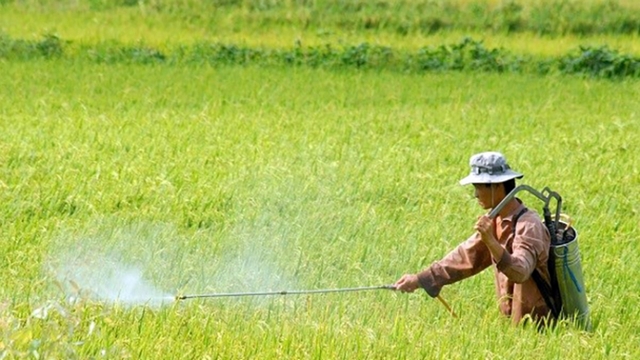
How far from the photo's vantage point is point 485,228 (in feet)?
16.4

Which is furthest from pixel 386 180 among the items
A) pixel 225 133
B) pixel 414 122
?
pixel 414 122

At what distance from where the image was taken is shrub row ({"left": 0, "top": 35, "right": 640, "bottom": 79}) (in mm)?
15375

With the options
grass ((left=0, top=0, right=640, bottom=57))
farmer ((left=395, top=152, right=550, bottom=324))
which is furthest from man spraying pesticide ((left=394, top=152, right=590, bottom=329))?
grass ((left=0, top=0, right=640, bottom=57))

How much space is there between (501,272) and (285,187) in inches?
121

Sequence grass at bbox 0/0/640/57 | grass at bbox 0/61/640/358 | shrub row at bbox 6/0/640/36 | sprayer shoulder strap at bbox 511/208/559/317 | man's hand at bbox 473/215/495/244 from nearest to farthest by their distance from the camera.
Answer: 1. grass at bbox 0/61/640/358
2. man's hand at bbox 473/215/495/244
3. sprayer shoulder strap at bbox 511/208/559/317
4. grass at bbox 0/0/640/57
5. shrub row at bbox 6/0/640/36

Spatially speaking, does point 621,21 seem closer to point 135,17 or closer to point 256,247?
point 135,17

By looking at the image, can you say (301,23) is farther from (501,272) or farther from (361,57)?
(501,272)

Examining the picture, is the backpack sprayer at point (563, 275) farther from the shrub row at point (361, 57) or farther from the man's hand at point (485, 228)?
the shrub row at point (361, 57)

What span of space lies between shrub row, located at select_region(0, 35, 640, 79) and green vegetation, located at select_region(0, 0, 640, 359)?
0.03m

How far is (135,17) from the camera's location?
61.3 ft

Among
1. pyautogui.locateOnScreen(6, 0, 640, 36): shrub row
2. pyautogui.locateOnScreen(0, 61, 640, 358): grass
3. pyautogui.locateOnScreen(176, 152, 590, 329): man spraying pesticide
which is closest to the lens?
pyautogui.locateOnScreen(0, 61, 640, 358): grass

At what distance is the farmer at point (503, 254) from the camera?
5.14 m

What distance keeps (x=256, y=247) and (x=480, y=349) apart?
2.08 meters

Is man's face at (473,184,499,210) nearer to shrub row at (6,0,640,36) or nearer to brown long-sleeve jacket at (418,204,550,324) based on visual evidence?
brown long-sleeve jacket at (418,204,550,324)
